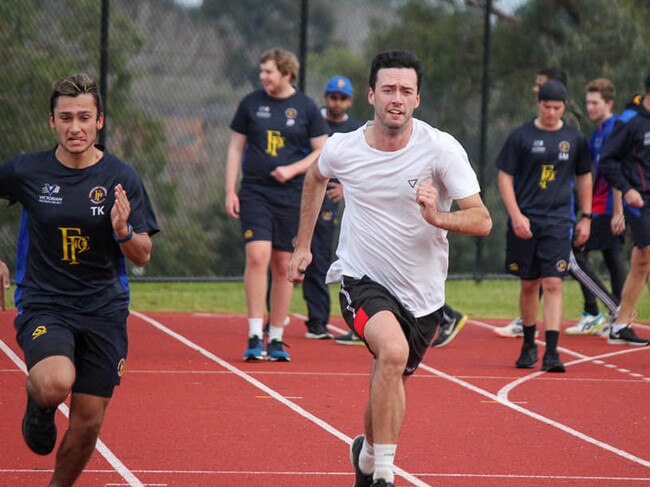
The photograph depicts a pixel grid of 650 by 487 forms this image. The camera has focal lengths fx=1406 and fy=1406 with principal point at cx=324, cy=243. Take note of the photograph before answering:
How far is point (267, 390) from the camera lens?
9.27m

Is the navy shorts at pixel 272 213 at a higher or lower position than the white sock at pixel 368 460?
higher

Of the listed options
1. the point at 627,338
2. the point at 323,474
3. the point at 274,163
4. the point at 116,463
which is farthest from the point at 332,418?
the point at 627,338

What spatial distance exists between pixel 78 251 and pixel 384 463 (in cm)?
160

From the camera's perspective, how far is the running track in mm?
6891

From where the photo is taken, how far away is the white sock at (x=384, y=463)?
19.8ft

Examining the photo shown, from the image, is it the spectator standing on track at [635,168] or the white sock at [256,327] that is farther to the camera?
the spectator standing on track at [635,168]

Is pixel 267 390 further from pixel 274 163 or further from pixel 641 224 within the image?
pixel 641 224

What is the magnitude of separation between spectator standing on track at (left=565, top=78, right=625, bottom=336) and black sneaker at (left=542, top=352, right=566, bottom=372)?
233 cm

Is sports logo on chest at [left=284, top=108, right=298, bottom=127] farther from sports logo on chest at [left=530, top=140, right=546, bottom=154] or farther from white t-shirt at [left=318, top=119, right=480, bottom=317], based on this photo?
white t-shirt at [left=318, top=119, right=480, bottom=317]

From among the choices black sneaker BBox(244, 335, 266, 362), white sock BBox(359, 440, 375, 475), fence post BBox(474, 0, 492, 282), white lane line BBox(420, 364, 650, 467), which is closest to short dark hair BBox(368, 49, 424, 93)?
white sock BBox(359, 440, 375, 475)

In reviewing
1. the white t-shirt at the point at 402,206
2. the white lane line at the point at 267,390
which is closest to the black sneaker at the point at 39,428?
the white t-shirt at the point at 402,206

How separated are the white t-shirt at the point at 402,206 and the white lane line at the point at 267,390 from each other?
88cm

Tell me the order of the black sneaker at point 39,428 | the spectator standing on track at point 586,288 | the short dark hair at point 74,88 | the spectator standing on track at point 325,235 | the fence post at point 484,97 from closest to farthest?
the black sneaker at point 39,428 → the short dark hair at point 74,88 → the spectator standing on track at point 325,235 → the spectator standing on track at point 586,288 → the fence post at point 484,97

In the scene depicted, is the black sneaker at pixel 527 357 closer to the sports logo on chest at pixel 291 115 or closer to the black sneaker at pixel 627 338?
the black sneaker at pixel 627 338
